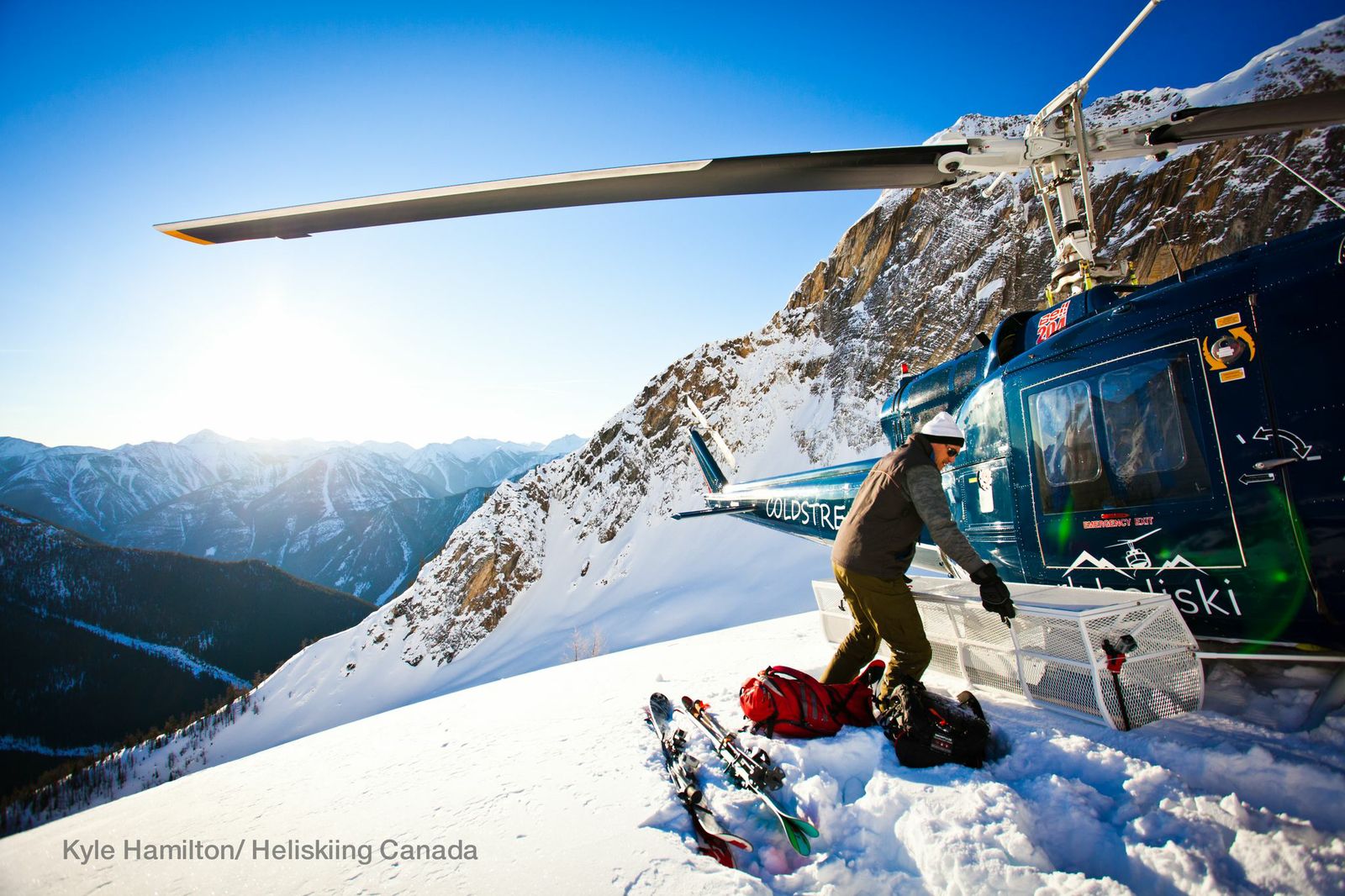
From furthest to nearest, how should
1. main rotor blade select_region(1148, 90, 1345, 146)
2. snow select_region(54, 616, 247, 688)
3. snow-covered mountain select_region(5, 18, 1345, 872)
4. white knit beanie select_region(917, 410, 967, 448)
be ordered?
snow select_region(54, 616, 247, 688) < snow-covered mountain select_region(5, 18, 1345, 872) < white knit beanie select_region(917, 410, 967, 448) < main rotor blade select_region(1148, 90, 1345, 146)

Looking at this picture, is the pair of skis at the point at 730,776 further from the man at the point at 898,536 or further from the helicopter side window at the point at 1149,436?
the helicopter side window at the point at 1149,436

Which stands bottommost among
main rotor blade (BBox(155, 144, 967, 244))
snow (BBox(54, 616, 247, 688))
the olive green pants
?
snow (BBox(54, 616, 247, 688))

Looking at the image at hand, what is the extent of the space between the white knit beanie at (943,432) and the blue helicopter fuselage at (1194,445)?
0.95 meters

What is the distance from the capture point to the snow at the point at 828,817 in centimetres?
214

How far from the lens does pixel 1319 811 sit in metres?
2.22

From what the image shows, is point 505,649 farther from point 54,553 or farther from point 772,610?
point 54,553

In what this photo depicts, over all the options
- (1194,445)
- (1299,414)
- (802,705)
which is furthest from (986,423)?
(802,705)

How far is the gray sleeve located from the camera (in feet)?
10.4

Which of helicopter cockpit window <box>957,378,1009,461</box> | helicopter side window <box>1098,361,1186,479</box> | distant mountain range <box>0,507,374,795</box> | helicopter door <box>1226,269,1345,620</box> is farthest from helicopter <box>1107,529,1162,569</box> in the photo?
distant mountain range <box>0,507,374,795</box>

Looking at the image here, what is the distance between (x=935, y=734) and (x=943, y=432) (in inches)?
71.0

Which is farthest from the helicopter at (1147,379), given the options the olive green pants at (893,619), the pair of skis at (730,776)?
the pair of skis at (730,776)

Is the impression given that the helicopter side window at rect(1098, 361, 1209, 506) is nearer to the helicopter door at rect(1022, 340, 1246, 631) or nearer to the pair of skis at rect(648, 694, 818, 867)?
the helicopter door at rect(1022, 340, 1246, 631)

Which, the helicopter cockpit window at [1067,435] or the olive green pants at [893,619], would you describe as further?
the helicopter cockpit window at [1067,435]

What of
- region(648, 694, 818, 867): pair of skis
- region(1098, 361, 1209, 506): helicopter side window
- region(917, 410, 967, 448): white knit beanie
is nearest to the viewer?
region(648, 694, 818, 867): pair of skis
